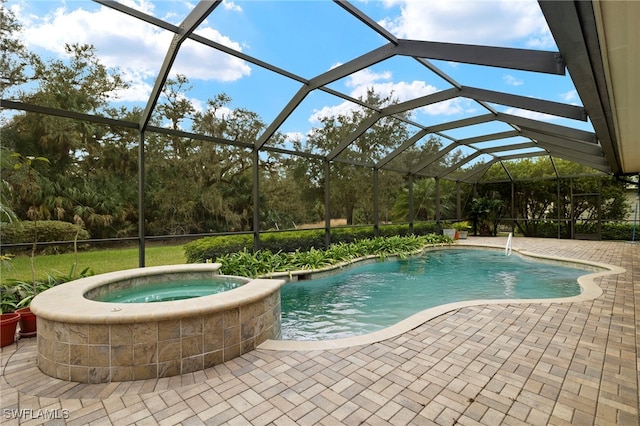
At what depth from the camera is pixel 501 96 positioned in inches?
244

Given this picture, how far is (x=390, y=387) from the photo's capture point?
8.06 ft

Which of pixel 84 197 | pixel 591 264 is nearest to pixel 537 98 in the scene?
pixel 591 264

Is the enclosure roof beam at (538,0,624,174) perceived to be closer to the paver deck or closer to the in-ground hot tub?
the paver deck

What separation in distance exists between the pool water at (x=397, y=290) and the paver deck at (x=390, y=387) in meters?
1.47

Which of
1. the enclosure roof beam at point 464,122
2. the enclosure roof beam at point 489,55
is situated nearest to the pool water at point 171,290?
the enclosure roof beam at point 489,55

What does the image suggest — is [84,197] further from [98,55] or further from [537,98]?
[537,98]

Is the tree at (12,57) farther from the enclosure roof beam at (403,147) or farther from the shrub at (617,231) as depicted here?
the shrub at (617,231)

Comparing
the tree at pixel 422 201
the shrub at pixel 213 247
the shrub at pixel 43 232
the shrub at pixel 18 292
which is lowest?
the shrub at pixel 18 292

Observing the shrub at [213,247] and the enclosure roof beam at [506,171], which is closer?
the shrub at [213,247]

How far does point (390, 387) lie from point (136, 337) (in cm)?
222

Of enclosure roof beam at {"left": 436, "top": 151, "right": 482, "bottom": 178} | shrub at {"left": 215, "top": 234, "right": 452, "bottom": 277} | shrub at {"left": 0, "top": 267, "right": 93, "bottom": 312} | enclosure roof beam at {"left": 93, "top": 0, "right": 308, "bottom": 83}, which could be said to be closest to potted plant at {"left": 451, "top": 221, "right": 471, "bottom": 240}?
enclosure roof beam at {"left": 436, "top": 151, "right": 482, "bottom": 178}

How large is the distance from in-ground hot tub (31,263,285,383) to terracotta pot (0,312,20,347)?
577 mm

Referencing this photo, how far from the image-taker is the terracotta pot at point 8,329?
3287mm

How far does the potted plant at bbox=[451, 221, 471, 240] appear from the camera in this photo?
15031 millimetres
